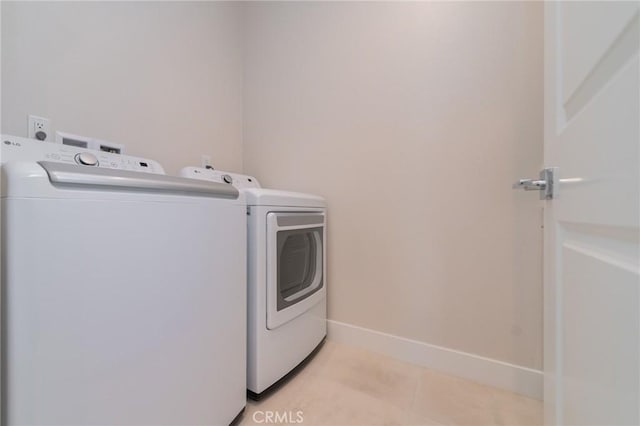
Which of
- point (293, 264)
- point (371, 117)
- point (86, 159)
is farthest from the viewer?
point (371, 117)

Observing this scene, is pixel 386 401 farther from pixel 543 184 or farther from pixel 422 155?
pixel 422 155

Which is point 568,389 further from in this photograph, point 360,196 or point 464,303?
point 360,196

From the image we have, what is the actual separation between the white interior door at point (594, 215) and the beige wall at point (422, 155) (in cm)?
57

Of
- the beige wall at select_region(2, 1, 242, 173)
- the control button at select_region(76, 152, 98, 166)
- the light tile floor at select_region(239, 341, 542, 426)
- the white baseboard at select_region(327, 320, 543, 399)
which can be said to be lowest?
the light tile floor at select_region(239, 341, 542, 426)

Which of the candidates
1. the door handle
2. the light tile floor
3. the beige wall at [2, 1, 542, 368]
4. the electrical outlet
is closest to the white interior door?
the door handle

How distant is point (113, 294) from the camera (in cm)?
60

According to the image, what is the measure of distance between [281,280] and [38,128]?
1.19 metres

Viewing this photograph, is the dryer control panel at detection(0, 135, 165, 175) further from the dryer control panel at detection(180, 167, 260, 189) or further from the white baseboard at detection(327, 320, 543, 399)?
the white baseboard at detection(327, 320, 543, 399)

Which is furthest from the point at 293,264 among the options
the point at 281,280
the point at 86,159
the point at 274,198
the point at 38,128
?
the point at 38,128

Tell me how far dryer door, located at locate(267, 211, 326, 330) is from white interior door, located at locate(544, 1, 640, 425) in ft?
2.97

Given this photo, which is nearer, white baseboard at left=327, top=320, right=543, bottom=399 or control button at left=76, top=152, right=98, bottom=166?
control button at left=76, top=152, right=98, bottom=166

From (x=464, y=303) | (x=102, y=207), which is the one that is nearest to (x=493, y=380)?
(x=464, y=303)

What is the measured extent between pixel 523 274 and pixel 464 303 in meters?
0.29

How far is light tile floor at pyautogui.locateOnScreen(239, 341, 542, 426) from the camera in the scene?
0.99 m
